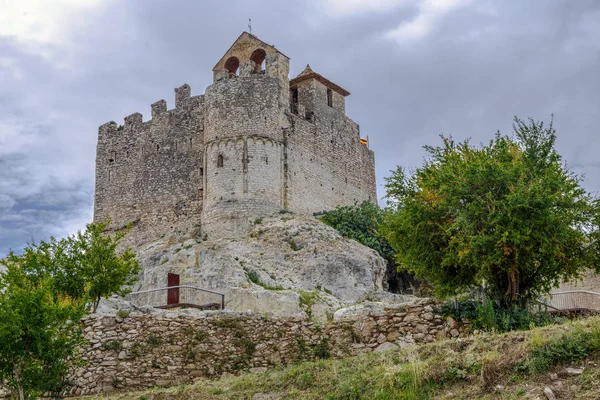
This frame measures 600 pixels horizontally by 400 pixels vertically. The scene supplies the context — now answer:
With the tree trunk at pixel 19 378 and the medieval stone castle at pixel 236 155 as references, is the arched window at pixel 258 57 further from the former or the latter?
the tree trunk at pixel 19 378

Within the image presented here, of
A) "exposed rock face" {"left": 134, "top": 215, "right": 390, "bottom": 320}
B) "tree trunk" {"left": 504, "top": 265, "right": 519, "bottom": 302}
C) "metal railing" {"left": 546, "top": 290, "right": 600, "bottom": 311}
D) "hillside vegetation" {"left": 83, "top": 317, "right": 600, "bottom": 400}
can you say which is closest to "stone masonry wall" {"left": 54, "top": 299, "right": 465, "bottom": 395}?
"hillside vegetation" {"left": 83, "top": 317, "right": 600, "bottom": 400}

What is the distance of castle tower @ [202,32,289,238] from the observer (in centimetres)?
3033

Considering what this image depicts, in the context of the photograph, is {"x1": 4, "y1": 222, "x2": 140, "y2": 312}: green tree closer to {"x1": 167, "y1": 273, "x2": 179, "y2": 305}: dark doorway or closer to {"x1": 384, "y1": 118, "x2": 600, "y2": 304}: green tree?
{"x1": 167, "y1": 273, "x2": 179, "y2": 305}: dark doorway

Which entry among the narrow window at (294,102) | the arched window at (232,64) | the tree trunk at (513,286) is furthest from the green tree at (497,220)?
the arched window at (232,64)

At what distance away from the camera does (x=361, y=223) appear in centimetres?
3225

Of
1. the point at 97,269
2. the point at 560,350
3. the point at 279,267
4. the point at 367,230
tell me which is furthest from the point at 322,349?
the point at 367,230

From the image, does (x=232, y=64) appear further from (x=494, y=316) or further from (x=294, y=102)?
(x=494, y=316)

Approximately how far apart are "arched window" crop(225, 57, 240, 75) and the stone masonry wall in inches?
816

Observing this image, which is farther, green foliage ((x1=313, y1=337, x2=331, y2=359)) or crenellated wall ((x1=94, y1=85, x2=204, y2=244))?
crenellated wall ((x1=94, y1=85, x2=204, y2=244))

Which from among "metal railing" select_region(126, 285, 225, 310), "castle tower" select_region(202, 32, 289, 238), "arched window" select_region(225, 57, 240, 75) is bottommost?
"metal railing" select_region(126, 285, 225, 310)

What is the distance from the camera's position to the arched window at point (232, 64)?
117 feet

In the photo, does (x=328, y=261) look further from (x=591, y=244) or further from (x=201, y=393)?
(x=201, y=393)

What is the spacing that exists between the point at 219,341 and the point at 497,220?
7017mm

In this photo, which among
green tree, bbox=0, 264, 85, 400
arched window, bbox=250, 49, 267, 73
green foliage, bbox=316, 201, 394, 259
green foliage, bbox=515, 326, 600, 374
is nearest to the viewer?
green foliage, bbox=515, 326, 600, 374
